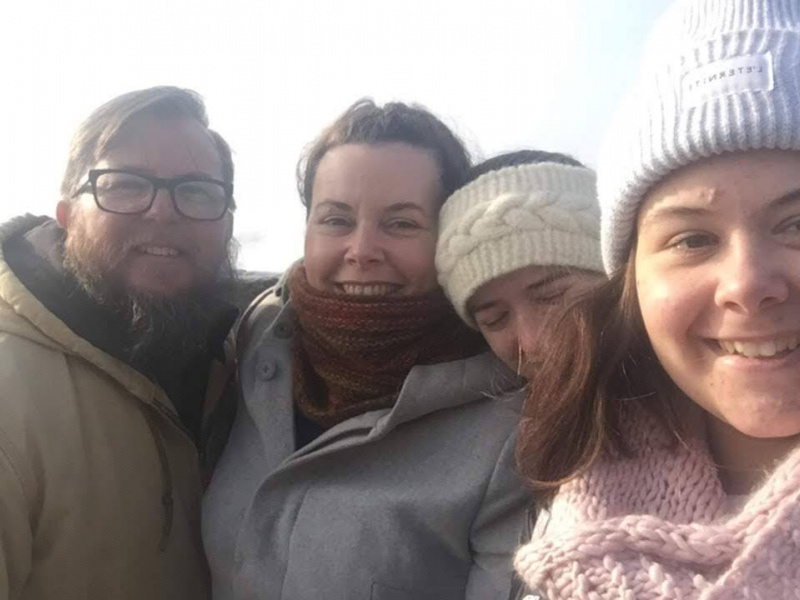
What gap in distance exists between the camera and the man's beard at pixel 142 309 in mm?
2484

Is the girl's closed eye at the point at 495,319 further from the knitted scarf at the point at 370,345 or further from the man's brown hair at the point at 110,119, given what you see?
the man's brown hair at the point at 110,119

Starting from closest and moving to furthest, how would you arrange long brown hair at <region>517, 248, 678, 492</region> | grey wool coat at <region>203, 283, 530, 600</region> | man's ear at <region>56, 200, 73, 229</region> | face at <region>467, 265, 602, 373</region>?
long brown hair at <region>517, 248, 678, 492</region>
grey wool coat at <region>203, 283, 530, 600</region>
face at <region>467, 265, 602, 373</region>
man's ear at <region>56, 200, 73, 229</region>

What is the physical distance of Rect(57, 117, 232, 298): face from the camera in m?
2.67

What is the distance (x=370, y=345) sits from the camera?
2.23m

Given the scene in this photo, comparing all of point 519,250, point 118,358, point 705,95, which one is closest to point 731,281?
point 705,95

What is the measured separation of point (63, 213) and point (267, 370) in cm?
111

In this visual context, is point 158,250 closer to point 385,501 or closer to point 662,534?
point 385,501

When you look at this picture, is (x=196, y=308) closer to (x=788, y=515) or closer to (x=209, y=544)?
(x=209, y=544)

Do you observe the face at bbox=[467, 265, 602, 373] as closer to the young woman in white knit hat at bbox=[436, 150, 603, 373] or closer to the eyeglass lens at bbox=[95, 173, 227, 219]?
the young woman in white knit hat at bbox=[436, 150, 603, 373]

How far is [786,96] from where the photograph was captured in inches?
49.2

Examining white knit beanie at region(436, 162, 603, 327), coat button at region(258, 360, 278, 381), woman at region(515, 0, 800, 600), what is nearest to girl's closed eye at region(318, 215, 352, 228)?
white knit beanie at region(436, 162, 603, 327)

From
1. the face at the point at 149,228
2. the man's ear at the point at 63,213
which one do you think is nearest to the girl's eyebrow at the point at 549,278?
the face at the point at 149,228

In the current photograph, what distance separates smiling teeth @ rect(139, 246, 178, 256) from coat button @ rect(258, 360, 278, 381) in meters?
0.65

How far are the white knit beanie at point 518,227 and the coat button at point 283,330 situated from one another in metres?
0.61
